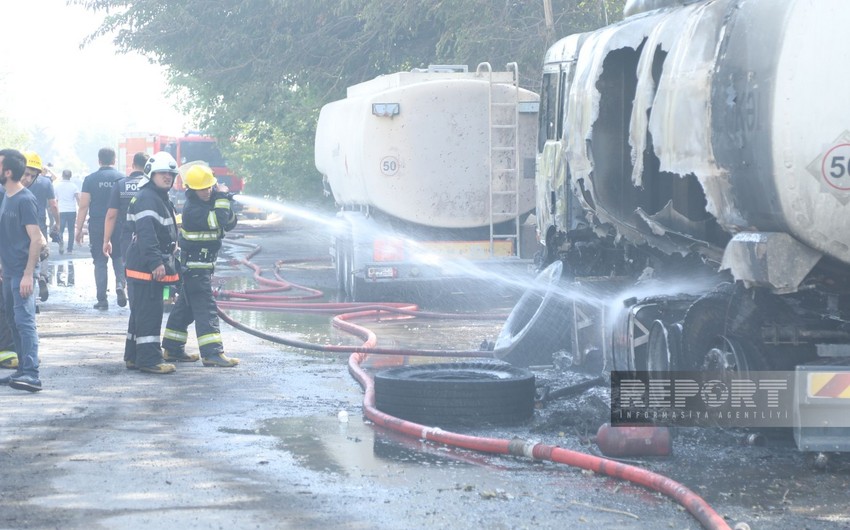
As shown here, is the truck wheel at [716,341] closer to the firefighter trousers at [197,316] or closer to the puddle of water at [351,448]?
the puddle of water at [351,448]

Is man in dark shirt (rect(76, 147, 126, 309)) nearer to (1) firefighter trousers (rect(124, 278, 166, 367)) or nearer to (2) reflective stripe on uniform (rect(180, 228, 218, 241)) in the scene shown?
(2) reflective stripe on uniform (rect(180, 228, 218, 241))

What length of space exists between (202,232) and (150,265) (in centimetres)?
61

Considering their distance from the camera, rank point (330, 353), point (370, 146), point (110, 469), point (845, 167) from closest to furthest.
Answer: point (845, 167)
point (110, 469)
point (330, 353)
point (370, 146)

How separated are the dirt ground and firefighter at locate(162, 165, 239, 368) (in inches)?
23.2

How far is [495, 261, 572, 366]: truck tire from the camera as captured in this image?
10812 millimetres

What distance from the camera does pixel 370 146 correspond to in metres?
15.4

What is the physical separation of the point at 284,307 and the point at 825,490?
31.3ft

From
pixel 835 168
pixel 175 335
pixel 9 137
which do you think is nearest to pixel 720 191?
pixel 835 168

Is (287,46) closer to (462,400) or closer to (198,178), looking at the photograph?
(198,178)

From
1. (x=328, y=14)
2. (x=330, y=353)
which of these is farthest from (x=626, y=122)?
(x=328, y=14)

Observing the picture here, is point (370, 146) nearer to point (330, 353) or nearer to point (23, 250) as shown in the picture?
point (330, 353)

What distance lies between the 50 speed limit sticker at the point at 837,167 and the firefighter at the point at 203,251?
19.4ft

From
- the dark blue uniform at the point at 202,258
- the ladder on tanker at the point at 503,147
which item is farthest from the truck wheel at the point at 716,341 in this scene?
the ladder on tanker at the point at 503,147

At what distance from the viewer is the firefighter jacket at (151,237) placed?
10.7 m
